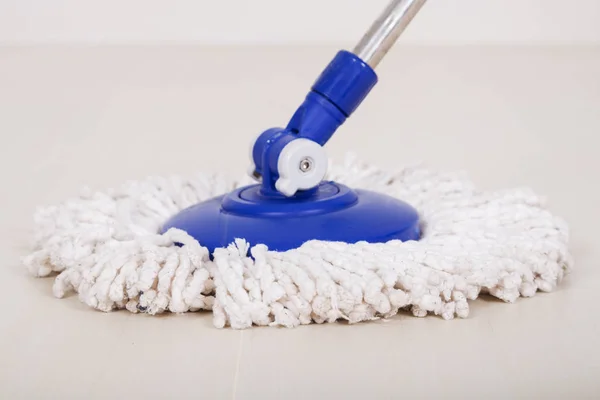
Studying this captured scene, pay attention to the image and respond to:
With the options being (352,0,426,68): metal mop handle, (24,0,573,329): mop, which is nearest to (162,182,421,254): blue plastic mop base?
(24,0,573,329): mop

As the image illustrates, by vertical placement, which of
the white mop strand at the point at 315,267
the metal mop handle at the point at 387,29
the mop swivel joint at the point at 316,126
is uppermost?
the metal mop handle at the point at 387,29

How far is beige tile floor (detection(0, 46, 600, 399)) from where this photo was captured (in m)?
0.77

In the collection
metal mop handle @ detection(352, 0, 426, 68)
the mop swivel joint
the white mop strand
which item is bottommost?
the white mop strand

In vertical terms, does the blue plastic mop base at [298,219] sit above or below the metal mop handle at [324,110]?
below

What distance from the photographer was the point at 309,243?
96cm

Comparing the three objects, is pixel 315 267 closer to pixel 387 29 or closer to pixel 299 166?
pixel 299 166

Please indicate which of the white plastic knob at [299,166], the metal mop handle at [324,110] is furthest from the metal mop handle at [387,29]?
the white plastic knob at [299,166]

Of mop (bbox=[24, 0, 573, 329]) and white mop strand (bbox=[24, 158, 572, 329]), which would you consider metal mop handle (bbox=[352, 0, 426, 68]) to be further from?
white mop strand (bbox=[24, 158, 572, 329])

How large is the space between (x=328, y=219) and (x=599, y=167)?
0.82 meters

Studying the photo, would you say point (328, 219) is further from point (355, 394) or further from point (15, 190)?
point (15, 190)

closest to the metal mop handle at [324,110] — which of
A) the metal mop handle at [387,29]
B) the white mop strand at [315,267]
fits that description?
the metal mop handle at [387,29]

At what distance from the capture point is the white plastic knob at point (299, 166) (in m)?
1.02

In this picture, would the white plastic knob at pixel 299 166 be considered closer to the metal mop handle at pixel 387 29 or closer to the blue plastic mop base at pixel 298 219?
the blue plastic mop base at pixel 298 219

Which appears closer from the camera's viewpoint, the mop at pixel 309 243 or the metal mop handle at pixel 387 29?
the mop at pixel 309 243
